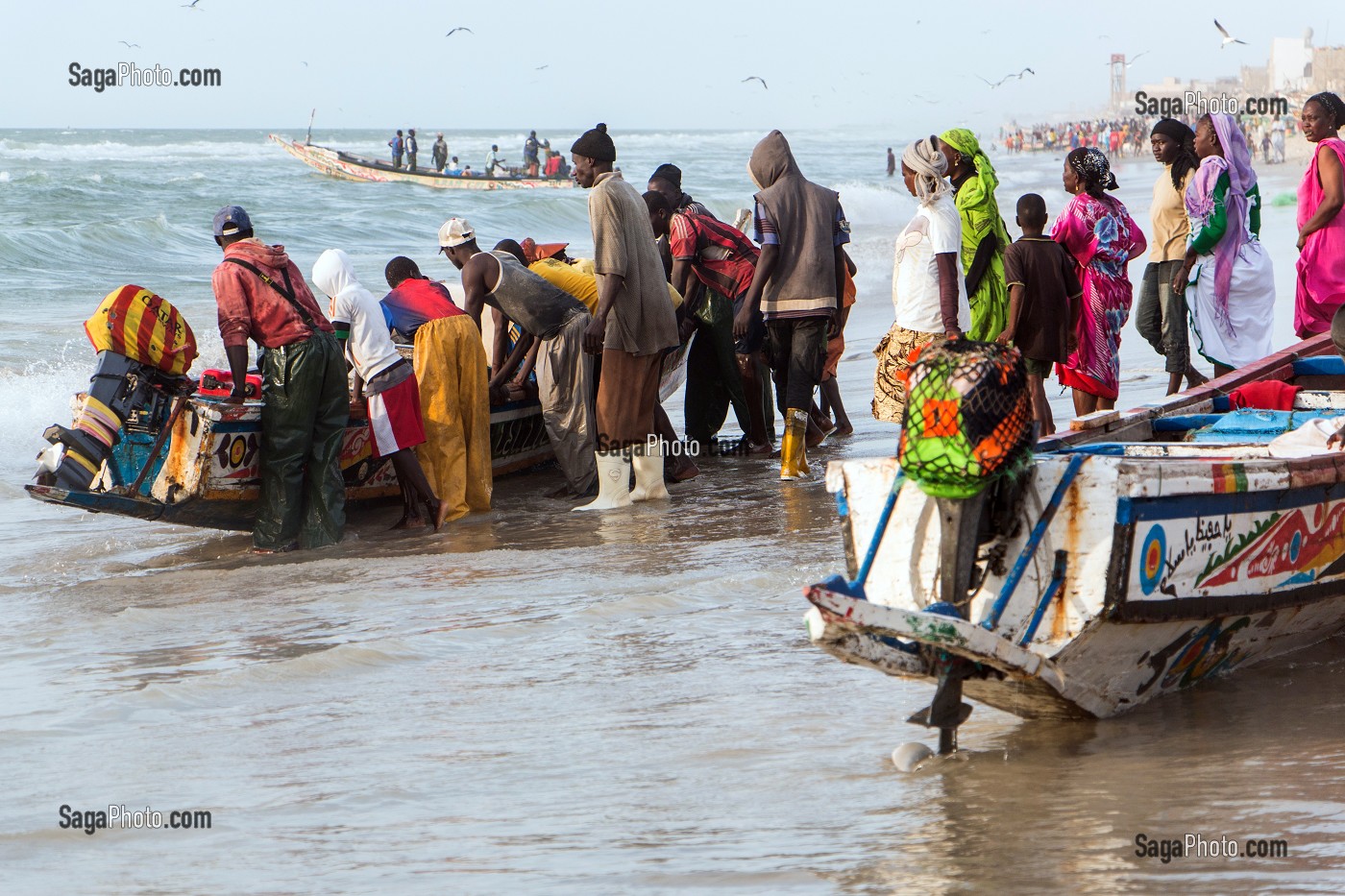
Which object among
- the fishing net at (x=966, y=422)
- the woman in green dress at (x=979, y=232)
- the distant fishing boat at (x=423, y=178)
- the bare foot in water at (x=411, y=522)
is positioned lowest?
the bare foot in water at (x=411, y=522)

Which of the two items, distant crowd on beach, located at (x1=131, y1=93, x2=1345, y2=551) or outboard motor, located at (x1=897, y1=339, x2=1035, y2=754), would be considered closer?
outboard motor, located at (x1=897, y1=339, x2=1035, y2=754)

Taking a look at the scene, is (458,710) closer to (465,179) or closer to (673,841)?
(673,841)

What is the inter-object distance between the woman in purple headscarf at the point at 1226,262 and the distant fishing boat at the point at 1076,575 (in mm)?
3388

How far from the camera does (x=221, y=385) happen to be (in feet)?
24.3

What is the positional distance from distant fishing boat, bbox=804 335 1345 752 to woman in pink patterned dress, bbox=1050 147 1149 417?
10.0ft

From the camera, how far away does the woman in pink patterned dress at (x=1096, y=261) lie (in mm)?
7137

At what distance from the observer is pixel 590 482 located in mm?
7848

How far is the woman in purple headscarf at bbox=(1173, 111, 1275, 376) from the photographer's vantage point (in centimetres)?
732

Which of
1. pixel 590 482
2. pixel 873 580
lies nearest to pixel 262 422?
pixel 590 482

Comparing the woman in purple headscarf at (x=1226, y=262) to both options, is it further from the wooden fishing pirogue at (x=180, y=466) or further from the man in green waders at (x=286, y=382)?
the wooden fishing pirogue at (x=180, y=466)

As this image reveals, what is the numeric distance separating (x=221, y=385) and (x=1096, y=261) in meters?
4.32

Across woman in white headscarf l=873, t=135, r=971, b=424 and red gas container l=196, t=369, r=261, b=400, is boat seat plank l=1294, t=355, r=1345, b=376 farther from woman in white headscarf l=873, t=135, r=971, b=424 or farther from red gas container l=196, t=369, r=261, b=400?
red gas container l=196, t=369, r=261, b=400

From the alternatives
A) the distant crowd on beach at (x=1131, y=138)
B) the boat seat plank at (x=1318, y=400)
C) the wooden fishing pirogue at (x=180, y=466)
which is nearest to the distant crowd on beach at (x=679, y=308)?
the wooden fishing pirogue at (x=180, y=466)

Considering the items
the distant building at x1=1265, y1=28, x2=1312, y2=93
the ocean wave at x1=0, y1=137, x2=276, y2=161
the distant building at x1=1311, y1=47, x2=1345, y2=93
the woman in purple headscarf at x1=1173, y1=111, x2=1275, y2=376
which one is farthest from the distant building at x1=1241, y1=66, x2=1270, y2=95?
the woman in purple headscarf at x1=1173, y1=111, x2=1275, y2=376
